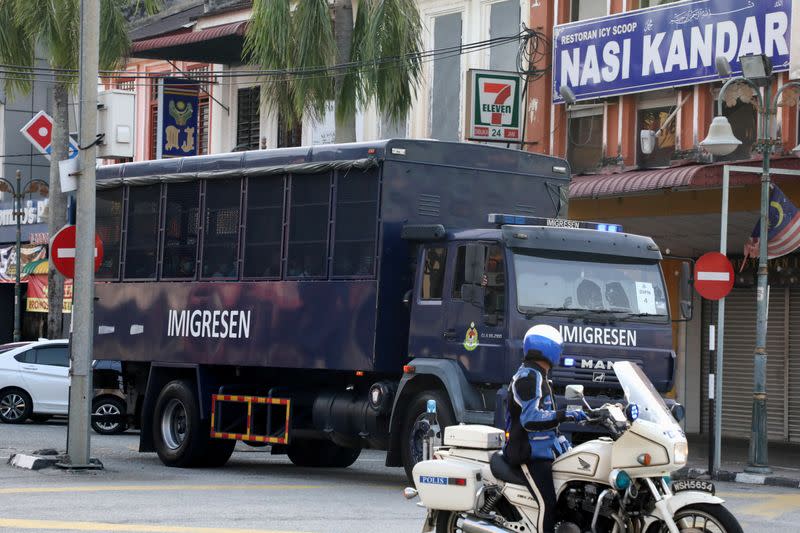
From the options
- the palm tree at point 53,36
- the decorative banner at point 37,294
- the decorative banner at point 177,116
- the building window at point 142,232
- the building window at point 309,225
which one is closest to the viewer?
the building window at point 309,225

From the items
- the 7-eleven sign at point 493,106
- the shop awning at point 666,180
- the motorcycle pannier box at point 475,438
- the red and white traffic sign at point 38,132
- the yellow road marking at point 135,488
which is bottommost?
the yellow road marking at point 135,488

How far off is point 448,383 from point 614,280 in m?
1.97

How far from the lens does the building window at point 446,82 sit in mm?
31156

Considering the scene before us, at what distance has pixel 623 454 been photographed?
30.2 feet

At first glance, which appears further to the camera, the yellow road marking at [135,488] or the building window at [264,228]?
the building window at [264,228]

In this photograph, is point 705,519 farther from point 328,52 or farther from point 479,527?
point 328,52

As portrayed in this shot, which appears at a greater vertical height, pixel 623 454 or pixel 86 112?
pixel 86 112

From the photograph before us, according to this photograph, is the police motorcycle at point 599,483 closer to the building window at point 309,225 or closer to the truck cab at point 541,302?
the truck cab at point 541,302

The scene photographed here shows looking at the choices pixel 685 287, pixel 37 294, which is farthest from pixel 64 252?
pixel 37 294

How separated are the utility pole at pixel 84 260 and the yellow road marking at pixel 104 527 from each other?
487cm

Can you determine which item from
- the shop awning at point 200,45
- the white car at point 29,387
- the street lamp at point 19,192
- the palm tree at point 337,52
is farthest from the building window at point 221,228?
the street lamp at point 19,192

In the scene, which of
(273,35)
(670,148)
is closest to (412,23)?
(273,35)

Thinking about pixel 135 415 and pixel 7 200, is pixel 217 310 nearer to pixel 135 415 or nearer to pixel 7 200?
pixel 135 415

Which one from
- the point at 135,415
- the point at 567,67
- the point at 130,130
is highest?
the point at 567,67
